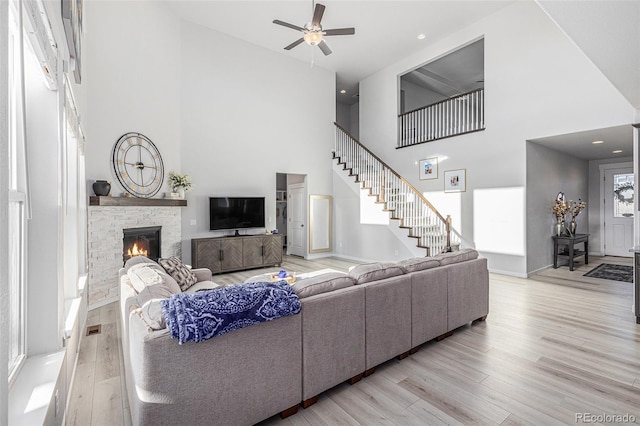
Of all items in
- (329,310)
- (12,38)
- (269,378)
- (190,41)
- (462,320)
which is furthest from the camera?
(190,41)

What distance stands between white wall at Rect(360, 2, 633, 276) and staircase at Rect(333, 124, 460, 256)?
2.64 ft

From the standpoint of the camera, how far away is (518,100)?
233 inches

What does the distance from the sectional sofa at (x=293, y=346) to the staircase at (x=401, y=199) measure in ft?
10.7

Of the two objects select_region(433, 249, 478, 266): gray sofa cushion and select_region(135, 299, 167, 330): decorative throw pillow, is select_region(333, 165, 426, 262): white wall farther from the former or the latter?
select_region(135, 299, 167, 330): decorative throw pillow

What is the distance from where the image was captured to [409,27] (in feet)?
22.0

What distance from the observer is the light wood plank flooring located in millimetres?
2008

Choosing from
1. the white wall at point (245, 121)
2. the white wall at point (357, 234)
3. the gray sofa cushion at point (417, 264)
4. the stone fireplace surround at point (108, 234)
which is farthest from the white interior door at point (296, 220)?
the gray sofa cushion at point (417, 264)

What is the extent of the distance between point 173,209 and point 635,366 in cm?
626

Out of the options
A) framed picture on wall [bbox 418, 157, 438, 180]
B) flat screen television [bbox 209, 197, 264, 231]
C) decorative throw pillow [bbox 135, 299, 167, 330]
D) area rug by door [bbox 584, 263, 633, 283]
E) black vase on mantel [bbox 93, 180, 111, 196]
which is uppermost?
framed picture on wall [bbox 418, 157, 438, 180]

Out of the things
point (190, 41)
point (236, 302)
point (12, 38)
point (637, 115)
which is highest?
point (190, 41)

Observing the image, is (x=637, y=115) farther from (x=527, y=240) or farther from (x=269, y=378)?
(x=269, y=378)

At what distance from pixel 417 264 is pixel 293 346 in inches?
59.8

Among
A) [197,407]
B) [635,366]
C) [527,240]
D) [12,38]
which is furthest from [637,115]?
[12,38]
